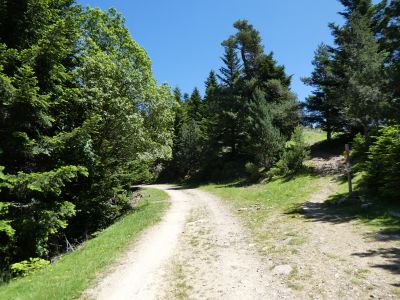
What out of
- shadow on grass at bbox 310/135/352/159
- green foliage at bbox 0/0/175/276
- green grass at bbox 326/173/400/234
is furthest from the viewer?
shadow on grass at bbox 310/135/352/159

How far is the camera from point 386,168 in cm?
1427

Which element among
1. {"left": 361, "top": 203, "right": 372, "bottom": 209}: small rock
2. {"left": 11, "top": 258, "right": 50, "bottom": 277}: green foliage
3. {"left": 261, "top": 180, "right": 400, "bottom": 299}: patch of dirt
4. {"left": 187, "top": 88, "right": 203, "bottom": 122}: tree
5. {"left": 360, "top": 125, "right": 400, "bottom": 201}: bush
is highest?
{"left": 187, "top": 88, "right": 203, "bottom": 122}: tree

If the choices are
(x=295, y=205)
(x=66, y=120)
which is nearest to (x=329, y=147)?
(x=295, y=205)

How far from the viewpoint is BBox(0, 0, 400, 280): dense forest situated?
1244cm

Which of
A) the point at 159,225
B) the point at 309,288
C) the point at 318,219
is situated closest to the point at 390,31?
the point at 318,219

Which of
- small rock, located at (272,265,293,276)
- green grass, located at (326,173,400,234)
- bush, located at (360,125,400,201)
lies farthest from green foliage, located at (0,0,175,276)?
bush, located at (360,125,400,201)

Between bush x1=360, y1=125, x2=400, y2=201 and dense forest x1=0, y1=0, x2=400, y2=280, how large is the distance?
6cm

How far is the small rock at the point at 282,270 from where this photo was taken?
792cm

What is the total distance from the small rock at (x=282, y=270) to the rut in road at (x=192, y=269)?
0.75 feet

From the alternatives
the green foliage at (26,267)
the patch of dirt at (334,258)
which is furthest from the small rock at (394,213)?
the green foliage at (26,267)

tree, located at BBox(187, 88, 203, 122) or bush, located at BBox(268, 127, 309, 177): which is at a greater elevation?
tree, located at BBox(187, 88, 203, 122)

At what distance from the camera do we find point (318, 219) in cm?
1312

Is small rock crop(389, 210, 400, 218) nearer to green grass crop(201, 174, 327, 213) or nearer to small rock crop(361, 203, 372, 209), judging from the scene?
small rock crop(361, 203, 372, 209)

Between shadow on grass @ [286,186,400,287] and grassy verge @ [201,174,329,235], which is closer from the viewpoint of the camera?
shadow on grass @ [286,186,400,287]
